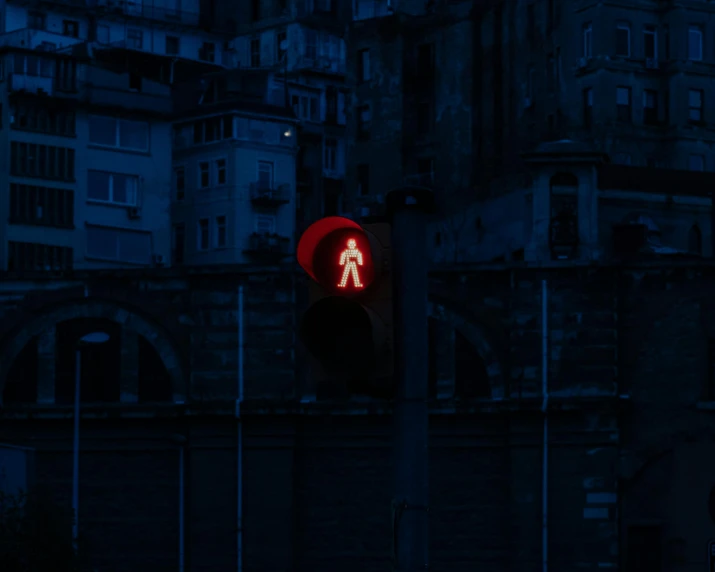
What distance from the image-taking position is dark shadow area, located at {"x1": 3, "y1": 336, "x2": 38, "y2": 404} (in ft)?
198

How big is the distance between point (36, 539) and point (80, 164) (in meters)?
51.1

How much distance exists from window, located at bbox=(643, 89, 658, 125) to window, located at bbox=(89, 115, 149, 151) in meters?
23.4

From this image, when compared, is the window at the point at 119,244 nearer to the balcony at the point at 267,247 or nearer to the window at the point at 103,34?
the balcony at the point at 267,247

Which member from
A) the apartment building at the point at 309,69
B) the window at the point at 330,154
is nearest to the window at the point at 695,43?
the apartment building at the point at 309,69

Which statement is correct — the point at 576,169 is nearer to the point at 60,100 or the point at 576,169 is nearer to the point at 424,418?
the point at 60,100

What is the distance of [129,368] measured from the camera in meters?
60.4

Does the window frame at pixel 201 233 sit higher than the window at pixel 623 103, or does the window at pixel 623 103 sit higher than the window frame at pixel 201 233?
the window at pixel 623 103

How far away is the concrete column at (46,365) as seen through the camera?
60219 mm

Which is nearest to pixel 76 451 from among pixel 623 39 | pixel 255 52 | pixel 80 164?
pixel 80 164

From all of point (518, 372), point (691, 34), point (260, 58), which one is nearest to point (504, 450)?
point (518, 372)

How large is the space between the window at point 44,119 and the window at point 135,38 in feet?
69.1

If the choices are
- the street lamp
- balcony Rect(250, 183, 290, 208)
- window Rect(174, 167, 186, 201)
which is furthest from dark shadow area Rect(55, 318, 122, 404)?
window Rect(174, 167, 186, 201)

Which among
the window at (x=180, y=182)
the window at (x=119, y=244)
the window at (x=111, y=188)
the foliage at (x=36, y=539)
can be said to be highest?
the window at (x=180, y=182)

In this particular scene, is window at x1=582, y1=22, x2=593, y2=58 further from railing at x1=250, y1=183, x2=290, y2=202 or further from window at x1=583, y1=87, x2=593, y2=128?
railing at x1=250, y1=183, x2=290, y2=202
